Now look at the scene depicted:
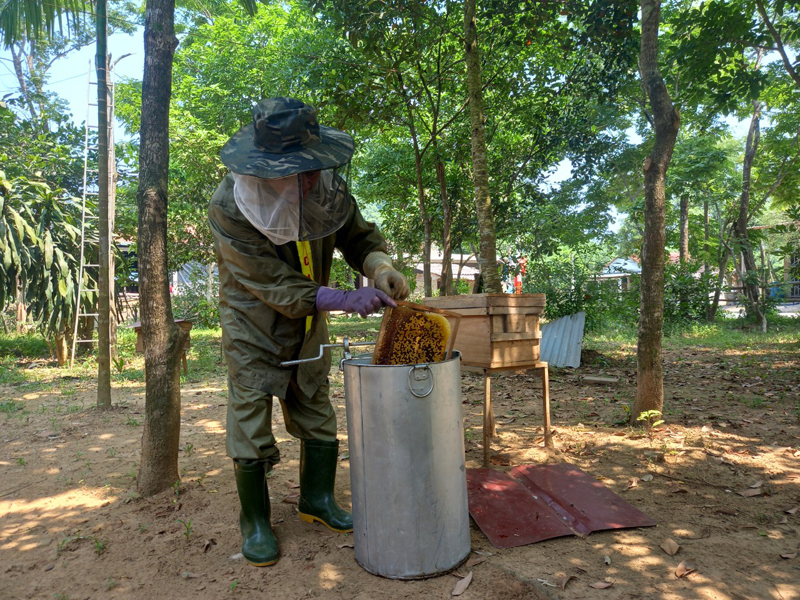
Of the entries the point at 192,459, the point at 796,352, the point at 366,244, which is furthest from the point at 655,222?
the point at 796,352

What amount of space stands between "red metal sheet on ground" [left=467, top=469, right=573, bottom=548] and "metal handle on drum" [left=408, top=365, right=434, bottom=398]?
98 centimetres

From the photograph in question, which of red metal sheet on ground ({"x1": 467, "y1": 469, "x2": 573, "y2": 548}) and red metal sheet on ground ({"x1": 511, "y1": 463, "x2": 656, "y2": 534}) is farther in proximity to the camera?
red metal sheet on ground ({"x1": 511, "y1": 463, "x2": 656, "y2": 534})

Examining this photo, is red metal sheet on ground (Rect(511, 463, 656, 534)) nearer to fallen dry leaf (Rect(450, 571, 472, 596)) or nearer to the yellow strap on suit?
fallen dry leaf (Rect(450, 571, 472, 596))

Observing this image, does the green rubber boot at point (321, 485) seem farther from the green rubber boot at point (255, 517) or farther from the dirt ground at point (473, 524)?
the green rubber boot at point (255, 517)

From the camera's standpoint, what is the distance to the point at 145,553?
106 inches

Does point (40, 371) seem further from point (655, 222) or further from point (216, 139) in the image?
point (655, 222)

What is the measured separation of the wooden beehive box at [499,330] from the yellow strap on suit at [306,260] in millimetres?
1260


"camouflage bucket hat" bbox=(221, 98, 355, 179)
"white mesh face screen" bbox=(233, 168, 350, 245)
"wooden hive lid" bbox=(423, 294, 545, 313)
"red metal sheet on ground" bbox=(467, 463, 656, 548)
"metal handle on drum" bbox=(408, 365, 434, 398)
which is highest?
"camouflage bucket hat" bbox=(221, 98, 355, 179)

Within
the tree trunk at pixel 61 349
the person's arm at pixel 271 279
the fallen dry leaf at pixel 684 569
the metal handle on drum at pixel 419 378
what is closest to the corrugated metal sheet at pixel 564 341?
the fallen dry leaf at pixel 684 569

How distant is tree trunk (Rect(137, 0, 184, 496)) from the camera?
328 cm

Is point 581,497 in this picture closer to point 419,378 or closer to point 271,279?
point 419,378

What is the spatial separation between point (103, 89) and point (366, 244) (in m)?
4.31

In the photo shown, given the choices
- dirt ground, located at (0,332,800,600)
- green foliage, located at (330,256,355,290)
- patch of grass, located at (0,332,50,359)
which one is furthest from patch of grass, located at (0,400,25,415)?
green foliage, located at (330,256,355,290)

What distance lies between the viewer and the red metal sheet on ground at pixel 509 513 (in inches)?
108
